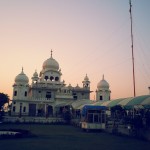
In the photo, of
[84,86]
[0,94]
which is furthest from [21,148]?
[84,86]

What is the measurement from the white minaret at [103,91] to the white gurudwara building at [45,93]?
5306 millimetres

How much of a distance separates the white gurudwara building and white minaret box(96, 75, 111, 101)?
5306mm

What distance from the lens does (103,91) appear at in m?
69.8

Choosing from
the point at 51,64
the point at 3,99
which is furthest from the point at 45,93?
the point at 3,99

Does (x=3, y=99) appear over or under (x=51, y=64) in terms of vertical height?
under

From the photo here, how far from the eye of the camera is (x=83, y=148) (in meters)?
15.4

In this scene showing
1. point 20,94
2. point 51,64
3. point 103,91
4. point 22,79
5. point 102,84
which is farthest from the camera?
point 102,84

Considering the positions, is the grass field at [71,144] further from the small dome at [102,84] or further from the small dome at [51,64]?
the small dome at [102,84]

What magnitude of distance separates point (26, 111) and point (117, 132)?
34131 mm

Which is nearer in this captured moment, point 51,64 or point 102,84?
point 51,64

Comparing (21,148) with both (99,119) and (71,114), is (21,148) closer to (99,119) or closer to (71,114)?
(99,119)

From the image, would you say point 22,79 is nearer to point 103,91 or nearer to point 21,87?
point 21,87

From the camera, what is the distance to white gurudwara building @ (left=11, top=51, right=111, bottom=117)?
57.3m

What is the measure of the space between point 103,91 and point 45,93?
60.8ft
